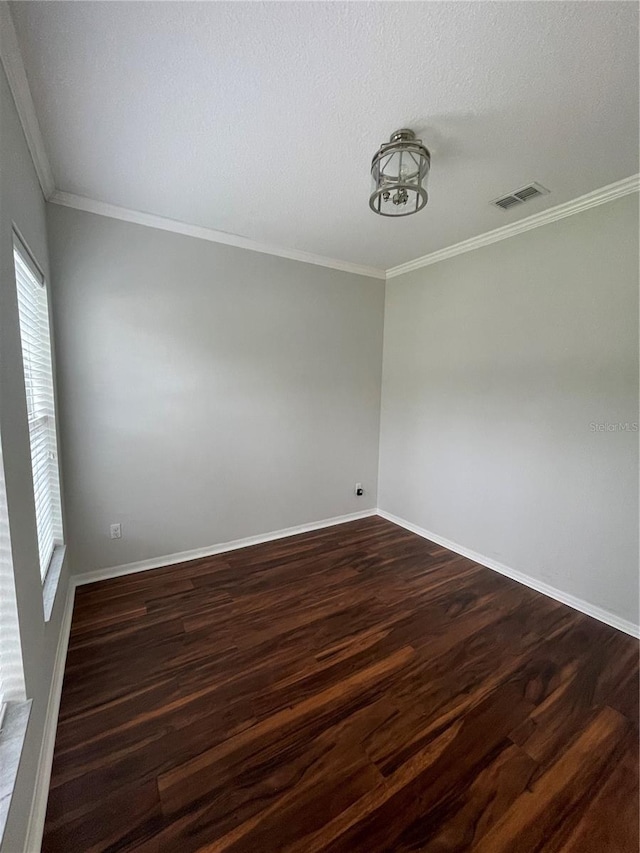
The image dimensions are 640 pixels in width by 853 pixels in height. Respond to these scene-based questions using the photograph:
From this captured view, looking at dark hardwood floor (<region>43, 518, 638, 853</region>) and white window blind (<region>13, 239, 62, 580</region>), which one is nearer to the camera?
dark hardwood floor (<region>43, 518, 638, 853</region>)

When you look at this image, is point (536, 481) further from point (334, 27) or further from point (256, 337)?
point (334, 27)

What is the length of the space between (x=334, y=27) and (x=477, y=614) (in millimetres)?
2998

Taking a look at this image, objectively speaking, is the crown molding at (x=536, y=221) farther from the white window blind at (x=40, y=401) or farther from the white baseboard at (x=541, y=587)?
the white window blind at (x=40, y=401)


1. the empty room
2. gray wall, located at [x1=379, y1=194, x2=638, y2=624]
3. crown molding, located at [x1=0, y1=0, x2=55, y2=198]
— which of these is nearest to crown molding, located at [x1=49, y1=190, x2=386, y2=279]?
the empty room

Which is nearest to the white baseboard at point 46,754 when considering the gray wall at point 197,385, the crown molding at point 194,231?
the gray wall at point 197,385

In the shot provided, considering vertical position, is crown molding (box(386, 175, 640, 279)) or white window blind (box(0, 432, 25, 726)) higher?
crown molding (box(386, 175, 640, 279))

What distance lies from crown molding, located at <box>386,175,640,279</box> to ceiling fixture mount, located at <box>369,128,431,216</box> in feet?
3.81

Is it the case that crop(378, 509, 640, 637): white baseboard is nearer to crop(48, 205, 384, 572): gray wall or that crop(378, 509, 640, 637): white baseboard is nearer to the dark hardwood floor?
the dark hardwood floor

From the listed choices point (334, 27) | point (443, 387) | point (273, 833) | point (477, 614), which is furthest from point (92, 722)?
point (443, 387)

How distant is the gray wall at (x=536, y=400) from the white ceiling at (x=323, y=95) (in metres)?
0.46

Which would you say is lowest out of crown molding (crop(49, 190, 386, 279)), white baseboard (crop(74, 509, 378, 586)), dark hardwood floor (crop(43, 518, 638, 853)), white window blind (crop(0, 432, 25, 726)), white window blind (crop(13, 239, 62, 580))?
dark hardwood floor (crop(43, 518, 638, 853))

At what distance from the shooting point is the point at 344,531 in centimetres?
358

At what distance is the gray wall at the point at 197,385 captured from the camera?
2.45m

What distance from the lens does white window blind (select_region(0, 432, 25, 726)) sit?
106 centimetres
